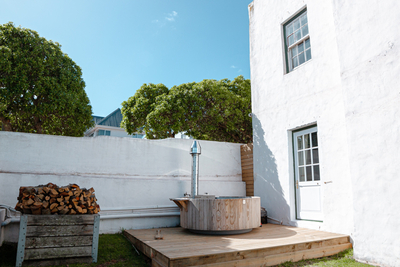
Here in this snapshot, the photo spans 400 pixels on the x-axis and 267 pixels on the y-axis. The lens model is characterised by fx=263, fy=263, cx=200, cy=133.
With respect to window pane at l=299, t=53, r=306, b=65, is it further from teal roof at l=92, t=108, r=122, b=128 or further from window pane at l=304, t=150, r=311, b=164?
teal roof at l=92, t=108, r=122, b=128

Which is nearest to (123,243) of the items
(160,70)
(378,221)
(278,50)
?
(378,221)

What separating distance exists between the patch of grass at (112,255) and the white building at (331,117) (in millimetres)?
2927

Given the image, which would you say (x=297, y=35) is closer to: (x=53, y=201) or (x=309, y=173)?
(x=309, y=173)

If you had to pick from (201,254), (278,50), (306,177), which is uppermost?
(278,50)

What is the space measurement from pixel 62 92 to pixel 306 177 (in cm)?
790

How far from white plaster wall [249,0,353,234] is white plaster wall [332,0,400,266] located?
0.60m

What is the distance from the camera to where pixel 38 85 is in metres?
8.14

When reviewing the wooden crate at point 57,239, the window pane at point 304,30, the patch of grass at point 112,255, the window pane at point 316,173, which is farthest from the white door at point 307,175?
the wooden crate at point 57,239

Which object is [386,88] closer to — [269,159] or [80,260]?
[269,159]

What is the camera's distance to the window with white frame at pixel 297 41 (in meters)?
5.28

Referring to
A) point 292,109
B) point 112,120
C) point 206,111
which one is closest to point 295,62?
point 292,109

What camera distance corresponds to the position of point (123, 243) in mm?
4289

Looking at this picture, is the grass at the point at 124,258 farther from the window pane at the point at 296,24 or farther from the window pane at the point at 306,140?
the window pane at the point at 296,24

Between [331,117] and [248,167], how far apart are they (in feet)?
8.35
